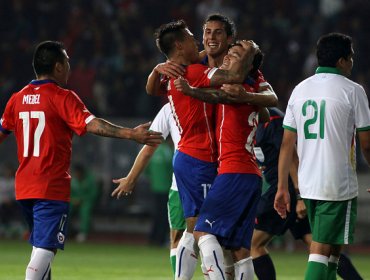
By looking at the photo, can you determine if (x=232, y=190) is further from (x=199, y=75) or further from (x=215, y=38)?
(x=215, y=38)

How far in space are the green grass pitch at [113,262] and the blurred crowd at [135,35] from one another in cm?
415

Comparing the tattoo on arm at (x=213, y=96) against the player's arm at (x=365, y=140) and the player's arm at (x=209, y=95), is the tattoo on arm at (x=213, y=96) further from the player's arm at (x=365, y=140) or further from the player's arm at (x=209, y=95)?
the player's arm at (x=365, y=140)

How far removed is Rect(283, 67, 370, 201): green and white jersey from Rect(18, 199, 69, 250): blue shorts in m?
1.93

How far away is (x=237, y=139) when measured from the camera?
825 cm

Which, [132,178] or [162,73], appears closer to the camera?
[162,73]

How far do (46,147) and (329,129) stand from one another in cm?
224

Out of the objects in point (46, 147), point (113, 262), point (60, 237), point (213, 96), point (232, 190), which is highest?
point (213, 96)

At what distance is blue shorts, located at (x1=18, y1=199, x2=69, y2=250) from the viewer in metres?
8.44

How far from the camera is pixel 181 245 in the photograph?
29.3 ft

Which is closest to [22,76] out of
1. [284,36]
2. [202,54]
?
[284,36]

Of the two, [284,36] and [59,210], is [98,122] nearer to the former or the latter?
[59,210]

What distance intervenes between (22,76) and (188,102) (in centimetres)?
1462

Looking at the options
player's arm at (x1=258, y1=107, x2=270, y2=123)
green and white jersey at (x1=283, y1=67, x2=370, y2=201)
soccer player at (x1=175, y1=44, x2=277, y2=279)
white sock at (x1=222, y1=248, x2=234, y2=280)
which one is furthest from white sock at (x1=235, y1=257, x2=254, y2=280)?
player's arm at (x1=258, y1=107, x2=270, y2=123)

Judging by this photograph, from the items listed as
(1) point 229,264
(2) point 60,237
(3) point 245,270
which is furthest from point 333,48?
(2) point 60,237
